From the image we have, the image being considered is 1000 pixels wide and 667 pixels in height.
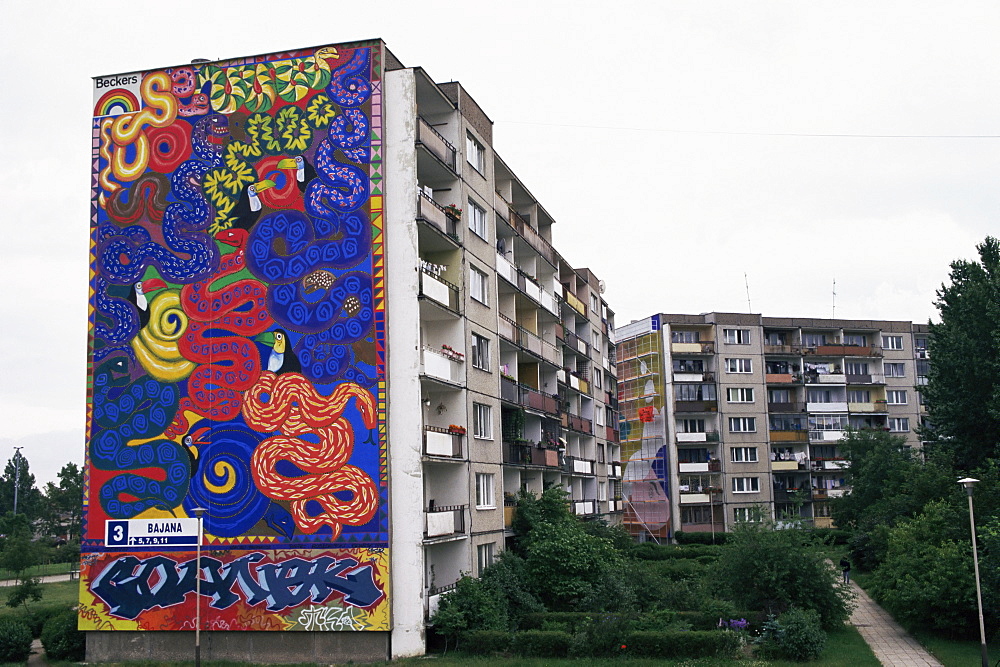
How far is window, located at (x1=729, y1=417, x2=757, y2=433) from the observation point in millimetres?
80375

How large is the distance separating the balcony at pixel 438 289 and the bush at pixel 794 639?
15.7 m

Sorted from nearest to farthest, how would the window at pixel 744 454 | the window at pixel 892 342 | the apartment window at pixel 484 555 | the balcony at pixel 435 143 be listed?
the balcony at pixel 435 143 → the apartment window at pixel 484 555 → the window at pixel 744 454 → the window at pixel 892 342

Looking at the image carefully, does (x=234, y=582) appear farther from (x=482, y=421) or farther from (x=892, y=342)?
(x=892, y=342)

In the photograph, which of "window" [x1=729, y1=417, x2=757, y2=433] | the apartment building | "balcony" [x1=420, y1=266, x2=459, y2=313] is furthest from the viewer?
"window" [x1=729, y1=417, x2=757, y2=433]

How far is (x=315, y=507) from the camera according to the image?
98.1 feet

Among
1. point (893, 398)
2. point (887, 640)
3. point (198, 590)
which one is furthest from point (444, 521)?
point (893, 398)

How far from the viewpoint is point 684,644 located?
29.3 m

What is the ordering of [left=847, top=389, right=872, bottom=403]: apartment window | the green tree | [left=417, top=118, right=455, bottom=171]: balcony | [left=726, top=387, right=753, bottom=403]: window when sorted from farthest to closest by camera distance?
1. [left=847, top=389, right=872, bottom=403]: apartment window
2. [left=726, top=387, right=753, bottom=403]: window
3. the green tree
4. [left=417, top=118, right=455, bottom=171]: balcony

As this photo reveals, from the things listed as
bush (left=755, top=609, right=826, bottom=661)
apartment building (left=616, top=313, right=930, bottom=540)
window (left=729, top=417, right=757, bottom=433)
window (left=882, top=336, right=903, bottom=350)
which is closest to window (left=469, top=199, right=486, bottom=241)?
bush (left=755, top=609, right=826, bottom=661)

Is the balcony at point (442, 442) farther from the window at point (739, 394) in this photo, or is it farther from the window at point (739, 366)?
the window at point (739, 366)

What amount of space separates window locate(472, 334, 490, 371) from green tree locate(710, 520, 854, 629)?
39.1ft

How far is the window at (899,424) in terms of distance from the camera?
88125 mm

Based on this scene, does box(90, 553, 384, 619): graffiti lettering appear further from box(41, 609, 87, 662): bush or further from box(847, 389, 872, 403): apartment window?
box(847, 389, 872, 403): apartment window

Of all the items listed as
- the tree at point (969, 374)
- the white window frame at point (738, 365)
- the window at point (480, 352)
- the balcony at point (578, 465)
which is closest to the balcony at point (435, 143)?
the window at point (480, 352)
